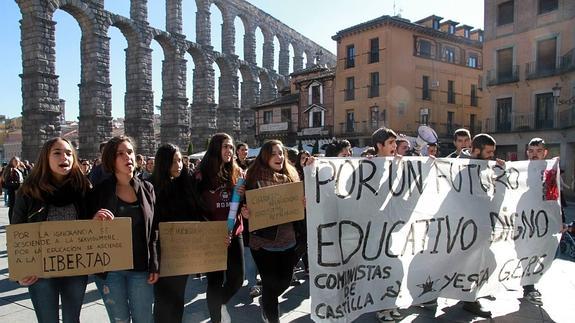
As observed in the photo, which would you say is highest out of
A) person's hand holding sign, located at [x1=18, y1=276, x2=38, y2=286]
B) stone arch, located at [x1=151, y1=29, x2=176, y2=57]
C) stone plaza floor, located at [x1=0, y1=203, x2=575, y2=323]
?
stone arch, located at [x1=151, y1=29, x2=176, y2=57]

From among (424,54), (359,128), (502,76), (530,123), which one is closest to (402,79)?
(424,54)

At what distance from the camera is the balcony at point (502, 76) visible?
2726cm

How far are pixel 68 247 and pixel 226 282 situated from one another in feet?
5.04

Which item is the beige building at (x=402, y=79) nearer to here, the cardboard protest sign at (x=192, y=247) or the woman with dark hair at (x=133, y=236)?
the cardboard protest sign at (x=192, y=247)

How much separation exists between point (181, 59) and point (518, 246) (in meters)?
36.3

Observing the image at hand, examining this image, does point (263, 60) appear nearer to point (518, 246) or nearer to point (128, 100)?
point (128, 100)

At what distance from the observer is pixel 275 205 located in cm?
396

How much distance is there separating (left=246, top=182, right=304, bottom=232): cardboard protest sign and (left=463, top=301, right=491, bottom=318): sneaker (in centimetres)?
241

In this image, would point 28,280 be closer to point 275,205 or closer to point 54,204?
point 54,204

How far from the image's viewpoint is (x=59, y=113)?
27.0m

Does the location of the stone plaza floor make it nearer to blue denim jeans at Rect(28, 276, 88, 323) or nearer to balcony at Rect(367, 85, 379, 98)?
blue denim jeans at Rect(28, 276, 88, 323)

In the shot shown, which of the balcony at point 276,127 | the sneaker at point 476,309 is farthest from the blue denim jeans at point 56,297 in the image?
the balcony at point 276,127

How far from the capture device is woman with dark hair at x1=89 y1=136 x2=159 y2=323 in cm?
325

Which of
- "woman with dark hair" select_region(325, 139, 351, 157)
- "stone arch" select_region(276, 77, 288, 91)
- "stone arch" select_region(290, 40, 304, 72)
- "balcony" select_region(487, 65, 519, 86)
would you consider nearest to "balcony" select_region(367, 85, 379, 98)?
"balcony" select_region(487, 65, 519, 86)
